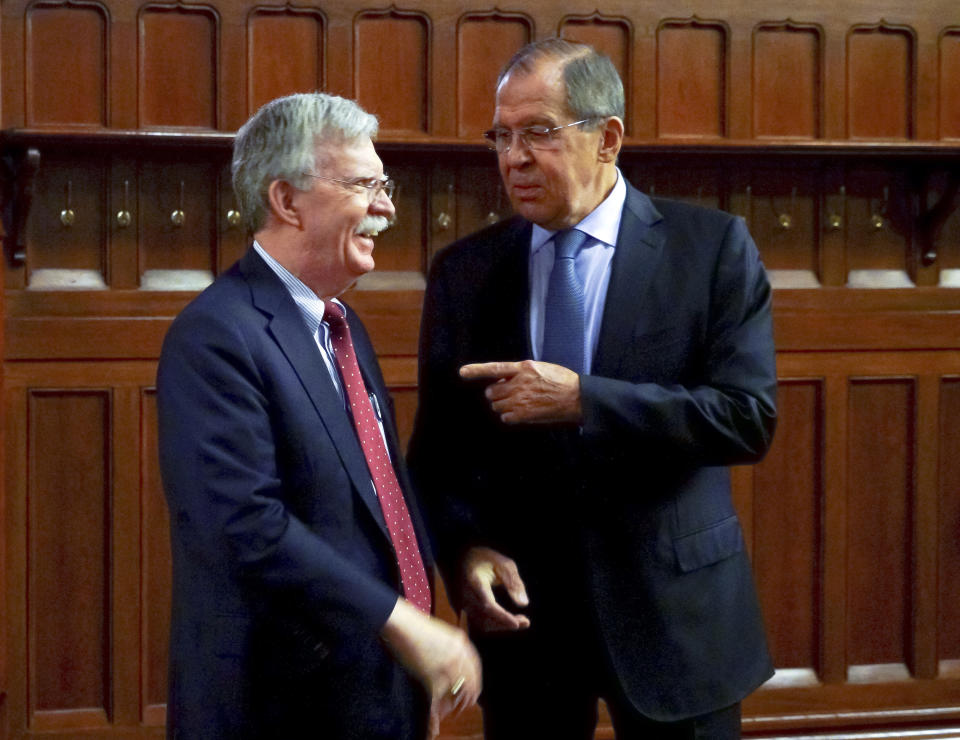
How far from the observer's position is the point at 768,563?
3.74 m

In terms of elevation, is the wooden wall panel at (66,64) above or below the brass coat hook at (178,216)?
above

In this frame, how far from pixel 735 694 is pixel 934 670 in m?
2.06

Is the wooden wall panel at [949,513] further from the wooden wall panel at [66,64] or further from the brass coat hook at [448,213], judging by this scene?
the wooden wall panel at [66,64]

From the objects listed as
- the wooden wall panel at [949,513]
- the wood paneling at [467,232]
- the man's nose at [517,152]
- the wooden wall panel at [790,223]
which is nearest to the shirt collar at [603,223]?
the man's nose at [517,152]

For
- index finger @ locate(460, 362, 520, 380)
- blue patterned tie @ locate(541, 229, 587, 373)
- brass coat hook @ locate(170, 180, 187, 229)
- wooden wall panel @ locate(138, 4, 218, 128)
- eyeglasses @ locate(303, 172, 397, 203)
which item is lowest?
index finger @ locate(460, 362, 520, 380)

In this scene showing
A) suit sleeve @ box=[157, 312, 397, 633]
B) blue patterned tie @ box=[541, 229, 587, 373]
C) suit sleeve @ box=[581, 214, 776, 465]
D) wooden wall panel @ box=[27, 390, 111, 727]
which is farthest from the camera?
wooden wall panel @ box=[27, 390, 111, 727]

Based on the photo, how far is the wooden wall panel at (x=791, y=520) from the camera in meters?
3.74

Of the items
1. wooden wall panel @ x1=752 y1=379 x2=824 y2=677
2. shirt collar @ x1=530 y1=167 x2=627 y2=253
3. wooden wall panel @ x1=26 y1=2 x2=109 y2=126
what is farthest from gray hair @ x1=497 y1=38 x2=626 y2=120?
wooden wall panel @ x1=752 y1=379 x2=824 y2=677

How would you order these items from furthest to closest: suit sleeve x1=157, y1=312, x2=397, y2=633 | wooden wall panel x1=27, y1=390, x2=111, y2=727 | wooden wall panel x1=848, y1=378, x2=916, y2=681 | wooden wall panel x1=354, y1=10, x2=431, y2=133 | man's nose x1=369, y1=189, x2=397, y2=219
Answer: wooden wall panel x1=848, y1=378, x2=916, y2=681 < wooden wall panel x1=354, y1=10, x2=431, y2=133 < wooden wall panel x1=27, y1=390, x2=111, y2=727 < man's nose x1=369, y1=189, x2=397, y2=219 < suit sleeve x1=157, y1=312, x2=397, y2=633

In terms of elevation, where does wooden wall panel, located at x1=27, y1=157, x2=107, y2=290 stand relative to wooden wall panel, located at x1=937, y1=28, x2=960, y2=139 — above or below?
below

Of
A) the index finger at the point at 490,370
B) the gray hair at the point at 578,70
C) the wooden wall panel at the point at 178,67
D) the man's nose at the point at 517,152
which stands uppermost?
the wooden wall panel at the point at 178,67

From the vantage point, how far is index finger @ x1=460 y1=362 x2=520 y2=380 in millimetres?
1849

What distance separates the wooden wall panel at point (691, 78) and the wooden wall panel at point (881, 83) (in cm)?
41

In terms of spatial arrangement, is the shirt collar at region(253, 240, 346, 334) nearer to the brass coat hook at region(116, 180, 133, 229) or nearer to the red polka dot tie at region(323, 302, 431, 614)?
the red polka dot tie at region(323, 302, 431, 614)
